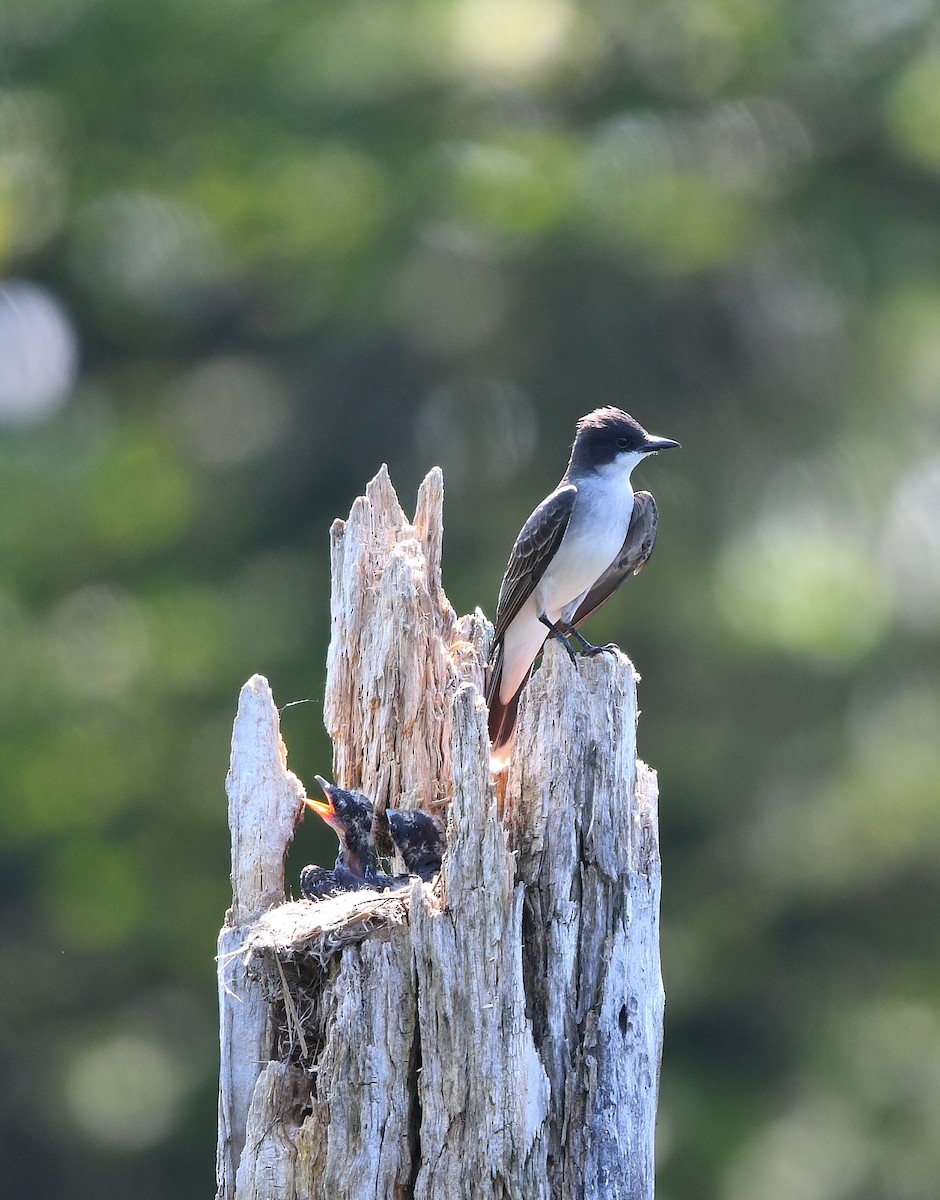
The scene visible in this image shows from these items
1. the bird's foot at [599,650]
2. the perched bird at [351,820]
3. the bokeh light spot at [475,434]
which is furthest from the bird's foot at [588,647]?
the bokeh light spot at [475,434]

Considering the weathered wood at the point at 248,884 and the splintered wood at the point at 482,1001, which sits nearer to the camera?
the splintered wood at the point at 482,1001

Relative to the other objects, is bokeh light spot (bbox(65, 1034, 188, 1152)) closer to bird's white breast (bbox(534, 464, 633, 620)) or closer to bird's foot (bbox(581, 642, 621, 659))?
bird's white breast (bbox(534, 464, 633, 620))

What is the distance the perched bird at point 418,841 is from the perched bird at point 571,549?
1.03 m

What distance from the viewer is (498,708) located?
19.8 feet

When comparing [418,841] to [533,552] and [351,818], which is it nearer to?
[351,818]

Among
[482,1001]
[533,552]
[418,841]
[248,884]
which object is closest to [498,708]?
[533,552]

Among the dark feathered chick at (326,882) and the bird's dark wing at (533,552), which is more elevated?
the bird's dark wing at (533,552)

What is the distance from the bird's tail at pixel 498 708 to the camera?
231 inches

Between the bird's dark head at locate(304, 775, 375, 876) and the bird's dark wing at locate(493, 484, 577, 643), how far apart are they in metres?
1.36

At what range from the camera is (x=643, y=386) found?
34.4 ft

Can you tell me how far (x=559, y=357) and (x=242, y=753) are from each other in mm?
6608

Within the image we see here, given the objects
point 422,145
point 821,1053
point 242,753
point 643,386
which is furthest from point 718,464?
point 242,753

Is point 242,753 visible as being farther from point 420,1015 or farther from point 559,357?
point 559,357

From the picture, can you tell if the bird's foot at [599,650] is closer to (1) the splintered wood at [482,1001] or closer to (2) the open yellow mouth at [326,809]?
(1) the splintered wood at [482,1001]
